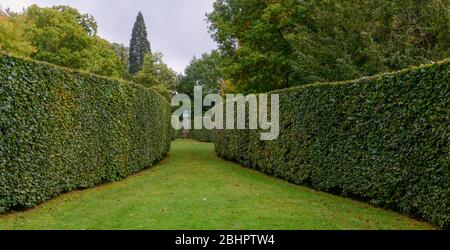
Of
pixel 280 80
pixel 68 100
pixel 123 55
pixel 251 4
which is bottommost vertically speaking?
pixel 68 100

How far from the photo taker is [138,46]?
53.9 meters

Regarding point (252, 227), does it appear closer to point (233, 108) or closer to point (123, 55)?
point (233, 108)

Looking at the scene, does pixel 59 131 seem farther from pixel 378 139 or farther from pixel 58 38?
pixel 58 38

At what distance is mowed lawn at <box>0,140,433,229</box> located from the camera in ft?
20.6

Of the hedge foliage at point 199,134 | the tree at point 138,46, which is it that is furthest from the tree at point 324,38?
the tree at point 138,46

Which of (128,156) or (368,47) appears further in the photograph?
(368,47)

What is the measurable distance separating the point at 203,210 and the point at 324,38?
12.2 metres

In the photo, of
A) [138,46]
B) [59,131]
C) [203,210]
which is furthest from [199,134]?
[203,210]

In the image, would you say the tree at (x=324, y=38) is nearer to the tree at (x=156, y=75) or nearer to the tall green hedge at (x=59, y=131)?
the tall green hedge at (x=59, y=131)

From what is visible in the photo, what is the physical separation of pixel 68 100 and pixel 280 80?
15.3 m

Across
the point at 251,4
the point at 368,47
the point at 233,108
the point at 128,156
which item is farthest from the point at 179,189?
the point at 251,4

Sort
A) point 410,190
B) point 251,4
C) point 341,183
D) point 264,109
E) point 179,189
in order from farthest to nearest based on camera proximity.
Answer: point 251,4 < point 264,109 < point 179,189 < point 341,183 < point 410,190

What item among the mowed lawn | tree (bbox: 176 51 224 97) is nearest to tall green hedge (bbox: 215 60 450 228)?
the mowed lawn

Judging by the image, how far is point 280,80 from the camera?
22312 mm
